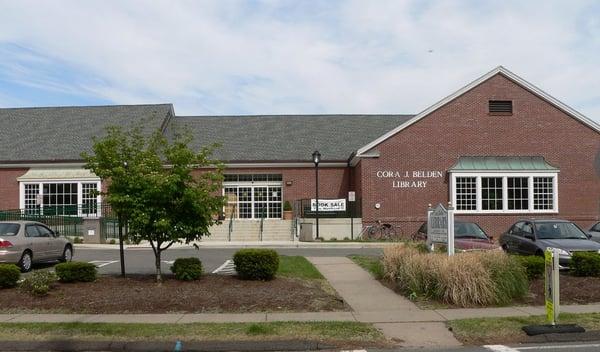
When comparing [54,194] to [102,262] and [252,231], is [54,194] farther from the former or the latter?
[102,262]

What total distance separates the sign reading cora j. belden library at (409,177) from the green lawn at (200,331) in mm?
21793

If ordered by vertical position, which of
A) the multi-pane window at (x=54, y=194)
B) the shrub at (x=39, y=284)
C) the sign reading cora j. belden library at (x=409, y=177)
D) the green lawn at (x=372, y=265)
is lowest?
the green lawn at (x=372, y=265)

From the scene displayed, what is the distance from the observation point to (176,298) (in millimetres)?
10984

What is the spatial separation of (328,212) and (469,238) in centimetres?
1391

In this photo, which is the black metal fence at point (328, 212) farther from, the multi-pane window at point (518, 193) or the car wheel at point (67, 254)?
the car wheel at point (67, 254)

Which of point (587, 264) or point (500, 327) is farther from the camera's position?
point (587, 264)

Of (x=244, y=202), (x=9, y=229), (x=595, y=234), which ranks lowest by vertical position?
(x=595, y=234)

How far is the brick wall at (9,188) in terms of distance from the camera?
34031 millimetres

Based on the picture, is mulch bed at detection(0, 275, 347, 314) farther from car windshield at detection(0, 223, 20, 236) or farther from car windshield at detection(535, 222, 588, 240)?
car windshield at detection(535, 222, 588, 240)

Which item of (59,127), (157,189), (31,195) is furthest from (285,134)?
(157,189)

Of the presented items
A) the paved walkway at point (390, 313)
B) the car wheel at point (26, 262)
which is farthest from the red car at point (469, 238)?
the car wheel at point (26, 262)

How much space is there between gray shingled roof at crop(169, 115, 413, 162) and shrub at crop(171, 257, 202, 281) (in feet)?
71.7

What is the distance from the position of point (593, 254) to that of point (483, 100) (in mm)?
18522

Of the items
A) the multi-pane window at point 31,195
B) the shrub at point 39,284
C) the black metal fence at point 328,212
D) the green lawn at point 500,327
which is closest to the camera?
the green lawn at point 500,327
